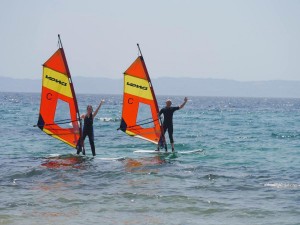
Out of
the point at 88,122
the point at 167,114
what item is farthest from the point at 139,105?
the point at 88,122

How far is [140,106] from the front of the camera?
21.2 m

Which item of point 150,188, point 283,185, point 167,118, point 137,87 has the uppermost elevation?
point 137,87

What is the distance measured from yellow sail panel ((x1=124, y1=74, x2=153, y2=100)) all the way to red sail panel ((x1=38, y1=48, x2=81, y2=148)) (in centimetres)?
242

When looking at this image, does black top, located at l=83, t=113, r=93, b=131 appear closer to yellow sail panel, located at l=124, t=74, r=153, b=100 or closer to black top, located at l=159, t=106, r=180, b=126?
yellow sail panel, located at l=124, t=74, r=153, b=100

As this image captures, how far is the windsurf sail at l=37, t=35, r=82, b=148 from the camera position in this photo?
62.1 feet

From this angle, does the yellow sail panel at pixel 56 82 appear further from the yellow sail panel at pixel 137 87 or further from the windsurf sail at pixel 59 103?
the yellow sail panel at pixel 137 87

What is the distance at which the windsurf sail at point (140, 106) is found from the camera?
67.5 ft

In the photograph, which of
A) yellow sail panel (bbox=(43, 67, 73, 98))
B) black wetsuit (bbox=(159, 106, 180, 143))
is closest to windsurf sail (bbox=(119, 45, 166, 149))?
black wetsuit (bbox=(159, 106, 180, 143))

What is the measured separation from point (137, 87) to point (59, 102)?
3.30 metres

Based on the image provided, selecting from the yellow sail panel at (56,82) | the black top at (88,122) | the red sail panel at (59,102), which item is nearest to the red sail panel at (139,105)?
the black top at (88,122)

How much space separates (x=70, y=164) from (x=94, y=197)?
547cm

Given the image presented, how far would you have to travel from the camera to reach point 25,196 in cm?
1281

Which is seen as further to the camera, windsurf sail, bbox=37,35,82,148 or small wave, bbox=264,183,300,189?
windsurf sail, bbox=37,35,82,148

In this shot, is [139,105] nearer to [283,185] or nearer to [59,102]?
[59,102]
